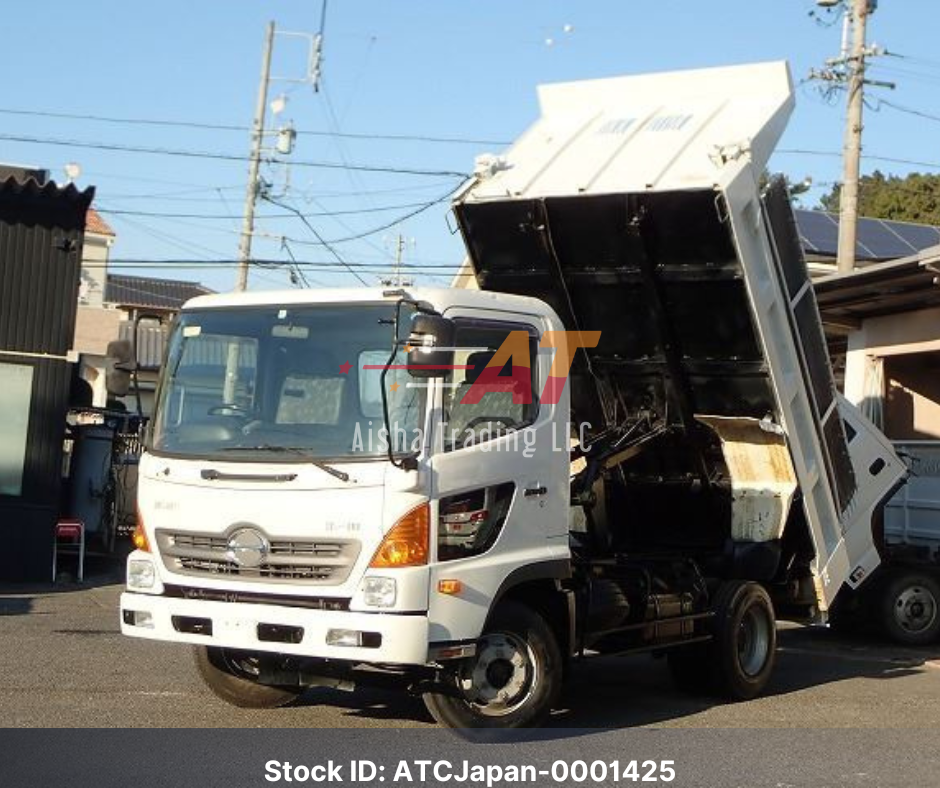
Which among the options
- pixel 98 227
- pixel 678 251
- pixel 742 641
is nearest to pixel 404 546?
pixel 678 251

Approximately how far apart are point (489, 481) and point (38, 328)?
9.61m

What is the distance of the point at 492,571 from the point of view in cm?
767

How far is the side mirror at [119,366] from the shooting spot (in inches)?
335

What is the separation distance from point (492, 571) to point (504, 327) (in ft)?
4.88

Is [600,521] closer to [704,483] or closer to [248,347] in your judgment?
[704,483]

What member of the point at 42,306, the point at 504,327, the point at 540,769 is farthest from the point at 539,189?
the point at 42,306

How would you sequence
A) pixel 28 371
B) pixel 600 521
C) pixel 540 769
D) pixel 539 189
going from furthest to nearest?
pixel 28 371, pixel 600 521, pixel 539 189, pixel 540 769

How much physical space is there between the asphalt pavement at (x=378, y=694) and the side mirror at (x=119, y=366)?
6.76 feet

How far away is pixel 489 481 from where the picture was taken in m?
7.76

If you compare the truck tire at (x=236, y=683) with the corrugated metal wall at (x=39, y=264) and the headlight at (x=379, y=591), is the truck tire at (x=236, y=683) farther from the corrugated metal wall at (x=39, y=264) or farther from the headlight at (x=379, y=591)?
the corrugated metal wall at (x=39, y=264)

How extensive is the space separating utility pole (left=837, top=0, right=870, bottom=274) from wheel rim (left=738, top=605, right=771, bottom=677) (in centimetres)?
1236

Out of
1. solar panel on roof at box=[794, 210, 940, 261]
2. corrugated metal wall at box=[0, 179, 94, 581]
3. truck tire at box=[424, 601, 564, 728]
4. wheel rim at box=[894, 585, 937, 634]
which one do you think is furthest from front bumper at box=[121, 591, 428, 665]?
solar panel on roof at box=[794, 210, 940, 261]

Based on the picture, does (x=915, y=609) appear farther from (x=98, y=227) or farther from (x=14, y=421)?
(x=98, y=227)

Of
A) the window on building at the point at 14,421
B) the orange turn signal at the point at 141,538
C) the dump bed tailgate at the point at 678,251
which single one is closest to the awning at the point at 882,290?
the dump bed tailgate at the point at 678,251
